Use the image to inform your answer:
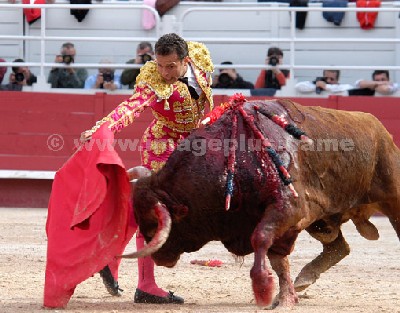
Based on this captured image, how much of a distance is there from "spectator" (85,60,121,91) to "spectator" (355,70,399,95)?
7.43 feet

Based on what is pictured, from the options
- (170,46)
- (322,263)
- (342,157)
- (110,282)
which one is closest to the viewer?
(170,46)

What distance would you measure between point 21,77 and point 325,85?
9.36 feet

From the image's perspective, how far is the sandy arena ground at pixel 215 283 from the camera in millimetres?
4309

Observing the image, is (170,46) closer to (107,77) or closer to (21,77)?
(107,77)

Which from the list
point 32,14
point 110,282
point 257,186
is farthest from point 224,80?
point 257,186

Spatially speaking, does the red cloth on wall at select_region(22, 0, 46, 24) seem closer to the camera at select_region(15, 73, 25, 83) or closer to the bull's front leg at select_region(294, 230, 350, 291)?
the camera at select_region(15, 73, 25, 83)

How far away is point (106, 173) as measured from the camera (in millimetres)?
4160

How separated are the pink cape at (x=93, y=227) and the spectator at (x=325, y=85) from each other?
5.29 meters

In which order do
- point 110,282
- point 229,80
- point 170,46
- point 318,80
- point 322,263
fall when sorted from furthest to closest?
point 318,80 < point 229,80 < point 322,263 < point 110,282 < point 170,46

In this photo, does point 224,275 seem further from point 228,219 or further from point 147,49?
point 147,49

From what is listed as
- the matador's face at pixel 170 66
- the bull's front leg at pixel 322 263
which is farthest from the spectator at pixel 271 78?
the matador's face at pixel 170 66

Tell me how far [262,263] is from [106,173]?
777 millimetres

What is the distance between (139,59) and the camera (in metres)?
9.16

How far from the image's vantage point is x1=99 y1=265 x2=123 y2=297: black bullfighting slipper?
183 inches
